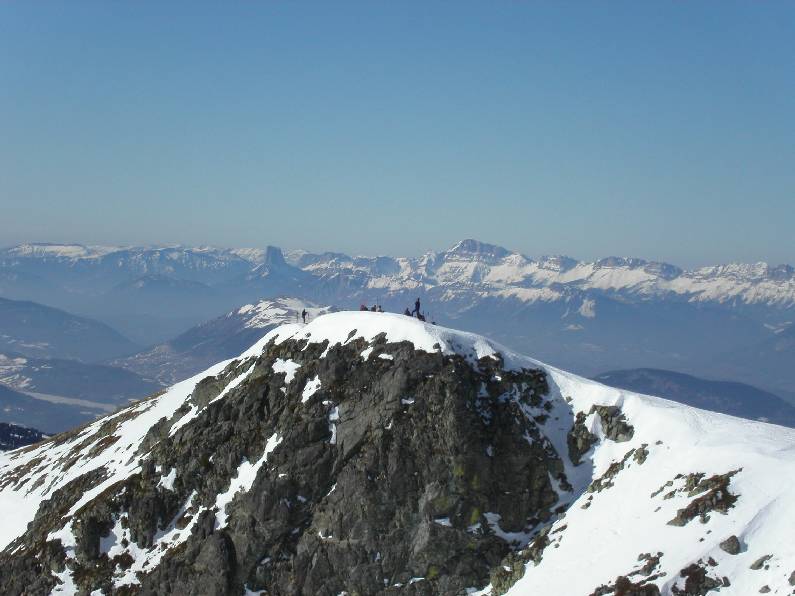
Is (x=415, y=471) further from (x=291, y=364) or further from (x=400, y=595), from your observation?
(x=291, y=364)

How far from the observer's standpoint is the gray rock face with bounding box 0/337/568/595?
5341 cm

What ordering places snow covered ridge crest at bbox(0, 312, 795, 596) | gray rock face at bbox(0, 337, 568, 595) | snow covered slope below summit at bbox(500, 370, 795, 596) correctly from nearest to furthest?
snow covered slope below summit at bbox(500, 370, 795, 596)
snow covered ridge crest at bbox(0, 312, 795, 596)
gray rock face at bbox(0, 337, 568, 595)

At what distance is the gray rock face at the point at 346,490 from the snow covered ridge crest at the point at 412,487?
0.49 feet

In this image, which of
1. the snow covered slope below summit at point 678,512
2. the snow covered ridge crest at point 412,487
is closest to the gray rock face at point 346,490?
the snow covered ridge crest at point 412,487

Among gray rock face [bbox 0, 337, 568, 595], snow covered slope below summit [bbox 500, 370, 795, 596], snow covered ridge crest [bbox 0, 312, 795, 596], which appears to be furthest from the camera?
gray rock face [bbox 0, 337, 568, 595]

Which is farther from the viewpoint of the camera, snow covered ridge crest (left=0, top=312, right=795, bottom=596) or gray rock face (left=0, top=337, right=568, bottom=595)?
gray rock face (left=0, top=337, right=568, bottom=595)

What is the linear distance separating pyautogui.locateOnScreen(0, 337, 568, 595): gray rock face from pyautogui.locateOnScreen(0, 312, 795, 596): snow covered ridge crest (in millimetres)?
150

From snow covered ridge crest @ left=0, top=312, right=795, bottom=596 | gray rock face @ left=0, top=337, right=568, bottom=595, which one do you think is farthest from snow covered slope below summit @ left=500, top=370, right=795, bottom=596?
gray rock face @ left=0, top=337, right=568, bottom=595

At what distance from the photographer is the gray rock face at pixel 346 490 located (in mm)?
53406

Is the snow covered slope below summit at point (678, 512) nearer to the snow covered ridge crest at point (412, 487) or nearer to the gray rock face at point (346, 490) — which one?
the snow covered ridge crest at point (412, 487)

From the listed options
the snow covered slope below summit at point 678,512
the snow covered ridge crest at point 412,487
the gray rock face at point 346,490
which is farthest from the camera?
the gray rock face at point 346,490

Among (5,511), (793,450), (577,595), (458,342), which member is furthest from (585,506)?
(5,511)

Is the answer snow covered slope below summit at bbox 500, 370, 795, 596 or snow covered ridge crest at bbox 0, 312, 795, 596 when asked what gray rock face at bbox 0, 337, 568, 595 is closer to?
snow covered ridge crest at bbox 0, 312, 795, 596

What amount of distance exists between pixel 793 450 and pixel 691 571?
50.3 feet
